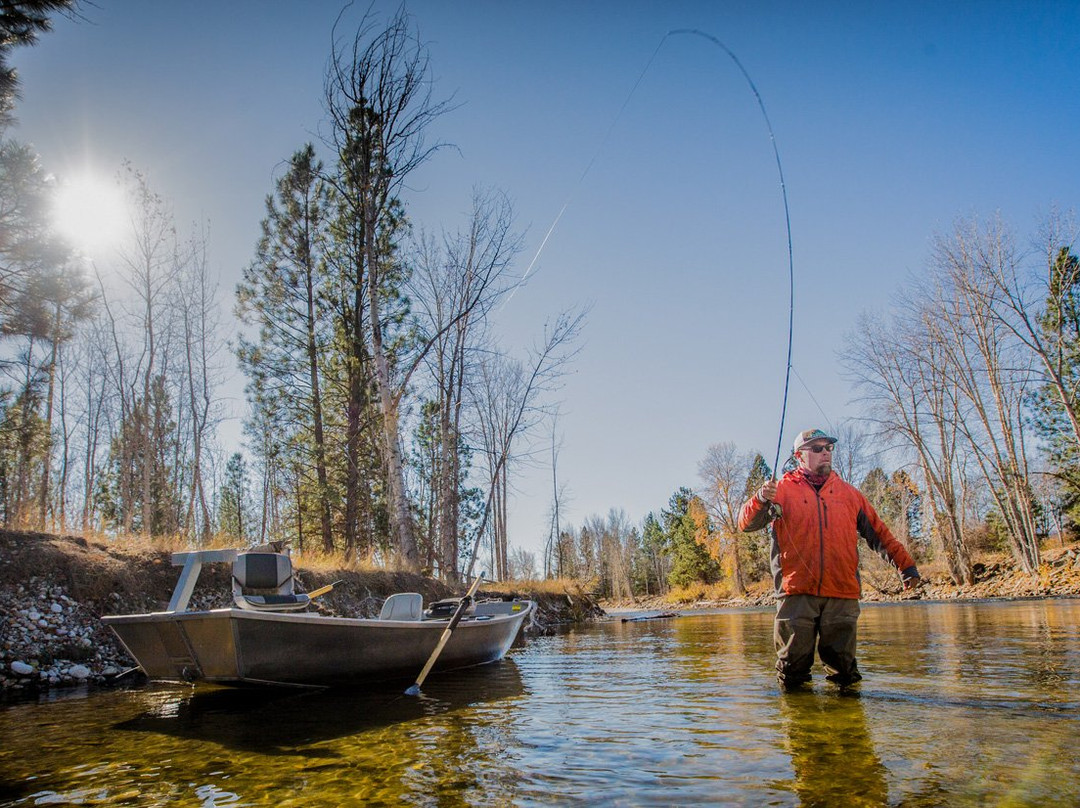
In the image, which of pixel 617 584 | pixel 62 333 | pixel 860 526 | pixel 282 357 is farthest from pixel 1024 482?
pixel 617 584

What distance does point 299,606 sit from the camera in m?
6.65

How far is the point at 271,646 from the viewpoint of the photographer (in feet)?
18.7

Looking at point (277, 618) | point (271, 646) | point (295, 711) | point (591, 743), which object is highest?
point (277, 618)

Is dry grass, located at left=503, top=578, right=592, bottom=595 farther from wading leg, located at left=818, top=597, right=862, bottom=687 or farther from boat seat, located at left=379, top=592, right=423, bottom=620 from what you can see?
wading leg, located at left=818, top=597, right=862, bottom=687

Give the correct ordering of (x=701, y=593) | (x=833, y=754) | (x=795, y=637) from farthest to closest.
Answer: (x=701, y=593)
(x=795, y=637)
(x=833, y=754)

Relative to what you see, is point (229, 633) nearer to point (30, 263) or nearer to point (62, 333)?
point (62, 333)

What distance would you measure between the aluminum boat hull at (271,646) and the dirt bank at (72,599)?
142 cm

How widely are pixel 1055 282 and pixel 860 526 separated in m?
26.4

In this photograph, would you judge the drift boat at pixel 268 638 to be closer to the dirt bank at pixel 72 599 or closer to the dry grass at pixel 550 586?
the dirt bank at pixel 72 599

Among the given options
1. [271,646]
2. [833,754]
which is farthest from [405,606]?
[833,754]

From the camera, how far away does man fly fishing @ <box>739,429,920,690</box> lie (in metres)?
4.75

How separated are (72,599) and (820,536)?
8957 millimetres

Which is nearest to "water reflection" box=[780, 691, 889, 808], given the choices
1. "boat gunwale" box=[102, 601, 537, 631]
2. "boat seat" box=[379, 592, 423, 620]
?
"boat gunwale" box=[102, 601, 537, 631]

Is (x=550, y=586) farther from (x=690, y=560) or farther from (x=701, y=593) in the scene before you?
(x=690, y=560)
